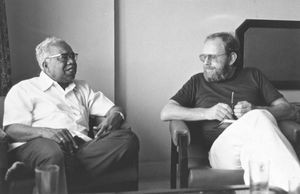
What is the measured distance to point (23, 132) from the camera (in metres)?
2.20

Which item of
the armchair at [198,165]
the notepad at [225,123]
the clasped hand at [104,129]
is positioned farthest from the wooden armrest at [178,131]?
the clasped hand at [104,129]

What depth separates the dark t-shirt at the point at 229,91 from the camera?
8.85 ft

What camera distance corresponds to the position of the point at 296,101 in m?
3.46

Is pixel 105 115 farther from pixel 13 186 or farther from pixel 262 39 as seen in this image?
pixel 262 39

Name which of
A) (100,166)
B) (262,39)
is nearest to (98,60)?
(100,166)

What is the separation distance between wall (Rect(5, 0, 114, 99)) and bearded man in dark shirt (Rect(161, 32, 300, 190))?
0.67m

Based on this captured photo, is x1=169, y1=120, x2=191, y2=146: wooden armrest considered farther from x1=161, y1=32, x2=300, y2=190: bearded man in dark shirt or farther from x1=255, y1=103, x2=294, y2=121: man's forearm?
x1=255, y1=103, x2=294, y2=121: man's forearm

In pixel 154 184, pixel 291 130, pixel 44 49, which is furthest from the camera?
pixel 154 184

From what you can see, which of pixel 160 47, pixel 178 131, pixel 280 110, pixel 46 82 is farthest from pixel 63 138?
pixel 280 110

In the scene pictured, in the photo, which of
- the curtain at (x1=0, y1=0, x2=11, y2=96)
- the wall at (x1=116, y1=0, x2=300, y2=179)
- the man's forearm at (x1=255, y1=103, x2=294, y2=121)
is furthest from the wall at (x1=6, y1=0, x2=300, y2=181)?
the man's forearm at (x1=255, y1=103, x2=294, y2=121)

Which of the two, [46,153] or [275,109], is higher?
[275,109]

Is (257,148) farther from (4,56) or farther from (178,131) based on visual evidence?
(4,56)

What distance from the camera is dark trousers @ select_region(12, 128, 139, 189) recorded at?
206 centimetres

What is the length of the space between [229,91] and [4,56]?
1592 millimetres
